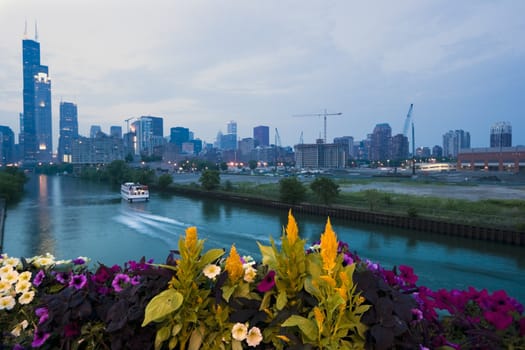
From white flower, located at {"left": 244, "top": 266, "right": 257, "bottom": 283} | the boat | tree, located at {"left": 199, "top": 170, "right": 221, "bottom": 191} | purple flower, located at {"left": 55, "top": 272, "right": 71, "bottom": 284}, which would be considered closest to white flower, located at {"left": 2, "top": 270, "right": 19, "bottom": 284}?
purple flower, located at {"left": 55, "top": 272, "right": 71, "bottom": 284}

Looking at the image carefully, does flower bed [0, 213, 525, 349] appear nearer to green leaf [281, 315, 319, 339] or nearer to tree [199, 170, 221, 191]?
green leaf [281, 315, 319, 339]

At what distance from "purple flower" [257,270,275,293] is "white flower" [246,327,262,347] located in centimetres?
26

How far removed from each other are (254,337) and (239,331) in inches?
4.3


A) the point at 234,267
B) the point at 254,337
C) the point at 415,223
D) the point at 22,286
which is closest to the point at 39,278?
the point at 22,286

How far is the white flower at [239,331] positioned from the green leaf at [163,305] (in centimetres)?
42

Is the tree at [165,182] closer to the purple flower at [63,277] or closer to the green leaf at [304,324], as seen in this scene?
the purple flower at [63,277]

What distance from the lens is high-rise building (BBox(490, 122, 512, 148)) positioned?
6156 inches

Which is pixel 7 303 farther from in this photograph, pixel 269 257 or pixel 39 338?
pixel 269 257

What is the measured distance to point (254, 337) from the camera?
2289 mm

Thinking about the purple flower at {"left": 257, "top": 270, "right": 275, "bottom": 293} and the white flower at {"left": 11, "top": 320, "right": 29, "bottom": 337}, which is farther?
the white flower at {"left": 11, "top": 320, "right": 29, "bottom": 337}

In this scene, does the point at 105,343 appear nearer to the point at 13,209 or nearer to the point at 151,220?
the point at 151,220

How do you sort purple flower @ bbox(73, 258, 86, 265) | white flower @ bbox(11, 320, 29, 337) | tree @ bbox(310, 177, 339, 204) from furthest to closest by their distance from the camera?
tree @ bbox(310, 177, 339, 204)
purple flower @ bbox(73, 258, 86, 265)
white flower @ bbox(11, 320, 29, 337)

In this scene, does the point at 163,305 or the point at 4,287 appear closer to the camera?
the point at 163,305

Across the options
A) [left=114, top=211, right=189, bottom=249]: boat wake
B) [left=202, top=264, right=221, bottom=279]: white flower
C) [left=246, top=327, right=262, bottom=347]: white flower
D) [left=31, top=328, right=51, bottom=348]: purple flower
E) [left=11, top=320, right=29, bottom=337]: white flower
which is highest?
[left=202, top=264, right=221, bottom=279]: white flower
